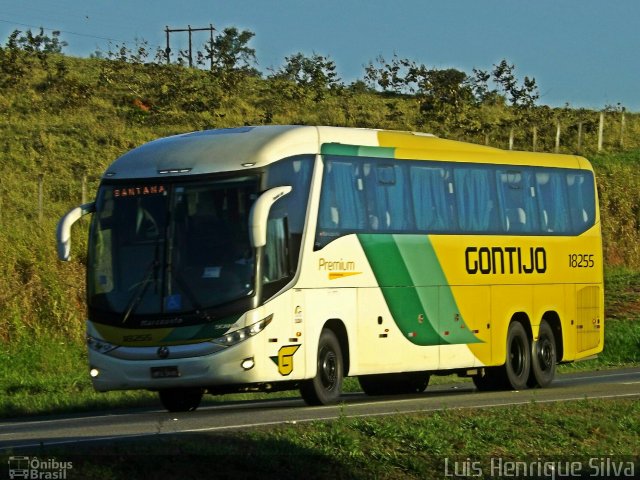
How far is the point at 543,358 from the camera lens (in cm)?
2520

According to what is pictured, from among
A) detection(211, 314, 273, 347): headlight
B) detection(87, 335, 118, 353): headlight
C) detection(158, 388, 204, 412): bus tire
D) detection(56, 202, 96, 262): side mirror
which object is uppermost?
detection(56, 202, 96, 262): side mirror

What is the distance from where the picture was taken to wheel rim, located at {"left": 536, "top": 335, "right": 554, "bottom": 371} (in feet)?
82.3

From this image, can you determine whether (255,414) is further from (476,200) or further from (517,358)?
(517,358)

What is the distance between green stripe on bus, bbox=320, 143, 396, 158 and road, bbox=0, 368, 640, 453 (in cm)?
344

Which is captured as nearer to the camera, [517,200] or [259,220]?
[259,220]

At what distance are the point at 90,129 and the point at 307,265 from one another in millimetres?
38727

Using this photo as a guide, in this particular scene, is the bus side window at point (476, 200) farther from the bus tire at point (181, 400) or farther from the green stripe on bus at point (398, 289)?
the bus tire at point (181, 400)

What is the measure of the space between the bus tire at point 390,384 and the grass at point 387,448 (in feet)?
22.6

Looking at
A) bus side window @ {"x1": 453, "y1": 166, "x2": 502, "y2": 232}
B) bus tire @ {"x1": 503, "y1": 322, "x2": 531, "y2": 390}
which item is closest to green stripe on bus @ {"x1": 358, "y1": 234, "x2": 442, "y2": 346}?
bus side window @ {"x1": 453, "y1": 166, "x2": 502, "y2": 232}

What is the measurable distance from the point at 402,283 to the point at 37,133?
35929 millimetres
